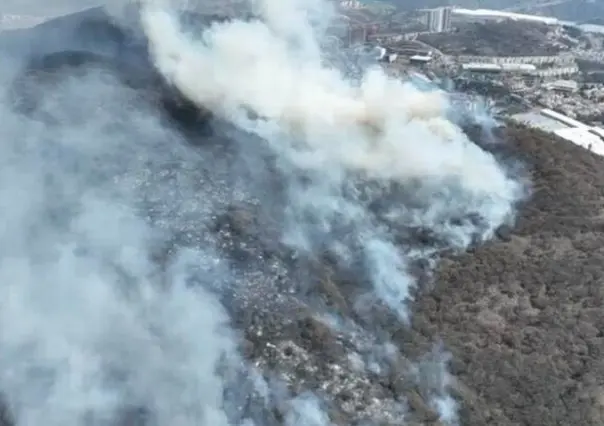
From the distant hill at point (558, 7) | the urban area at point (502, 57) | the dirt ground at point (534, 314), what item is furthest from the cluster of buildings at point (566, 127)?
the distant hill at point (558, 7)

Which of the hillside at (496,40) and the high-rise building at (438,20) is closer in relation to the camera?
the hillside at (496,40)

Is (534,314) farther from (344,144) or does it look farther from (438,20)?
(438,20)

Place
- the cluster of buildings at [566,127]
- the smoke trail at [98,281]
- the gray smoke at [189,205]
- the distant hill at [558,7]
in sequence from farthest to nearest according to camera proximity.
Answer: the distant hill at [558,7] → the cluster of buildings at [566,127] → the gray smoke at [189,205] → the smoke trail at [98,281]

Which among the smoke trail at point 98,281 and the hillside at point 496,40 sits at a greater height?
the smoke trail at point 98,281

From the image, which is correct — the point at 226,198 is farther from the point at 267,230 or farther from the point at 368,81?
the point at 368,81

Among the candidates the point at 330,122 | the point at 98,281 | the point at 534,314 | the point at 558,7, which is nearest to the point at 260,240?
the point at 98,281

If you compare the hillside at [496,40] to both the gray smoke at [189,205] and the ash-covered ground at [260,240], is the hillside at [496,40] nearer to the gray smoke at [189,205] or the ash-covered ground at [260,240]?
the gray smoke at [189,205]

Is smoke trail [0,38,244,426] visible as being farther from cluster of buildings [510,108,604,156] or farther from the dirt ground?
cluster of buildings [510,108,604,156]
